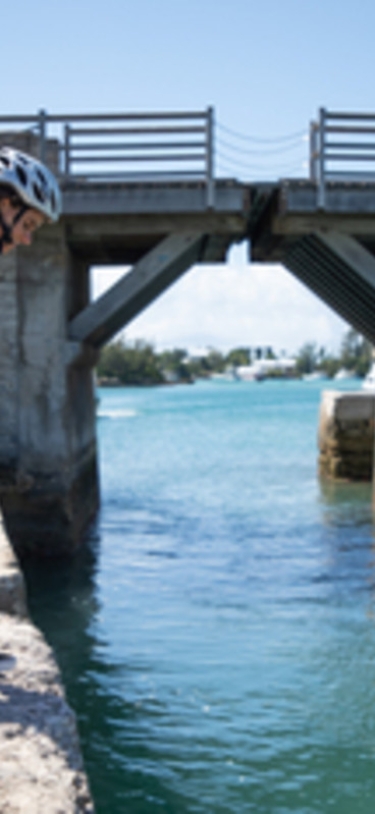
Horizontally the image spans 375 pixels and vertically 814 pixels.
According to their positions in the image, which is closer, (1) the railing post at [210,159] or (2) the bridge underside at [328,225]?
(1) the railing post at [210,159]

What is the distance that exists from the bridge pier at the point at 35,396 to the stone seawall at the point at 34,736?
802cm

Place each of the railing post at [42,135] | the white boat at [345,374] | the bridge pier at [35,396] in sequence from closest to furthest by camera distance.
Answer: the railing post at [42,135], the bridge pier at [35,396], the white boat at [345,374]

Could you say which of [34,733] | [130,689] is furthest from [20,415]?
[34,733]

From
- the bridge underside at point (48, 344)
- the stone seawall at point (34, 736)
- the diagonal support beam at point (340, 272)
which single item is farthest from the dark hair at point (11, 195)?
the diagonal support beam at point (340, 272)

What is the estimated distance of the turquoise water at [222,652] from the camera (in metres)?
6.64

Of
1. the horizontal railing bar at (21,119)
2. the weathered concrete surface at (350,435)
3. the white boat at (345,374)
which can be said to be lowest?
the white boat at (345,374)

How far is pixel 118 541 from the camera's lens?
1588cm

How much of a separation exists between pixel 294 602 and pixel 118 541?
4.78 m

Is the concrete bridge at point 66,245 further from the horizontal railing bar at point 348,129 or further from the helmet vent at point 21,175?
the helmet vent at point 21,175

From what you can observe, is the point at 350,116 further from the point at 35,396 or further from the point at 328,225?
the point at 35,396

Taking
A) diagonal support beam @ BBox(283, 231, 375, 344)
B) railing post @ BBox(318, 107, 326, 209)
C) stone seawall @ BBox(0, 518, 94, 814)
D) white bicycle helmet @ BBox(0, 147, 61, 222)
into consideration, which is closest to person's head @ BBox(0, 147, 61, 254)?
white bicycle helmet @ BBox(0, 147, 61, 222)

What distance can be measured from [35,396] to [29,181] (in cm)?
895

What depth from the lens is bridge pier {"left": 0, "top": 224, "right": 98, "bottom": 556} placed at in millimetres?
13617

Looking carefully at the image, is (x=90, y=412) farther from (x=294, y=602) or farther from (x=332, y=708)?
(x=332, y=708)
